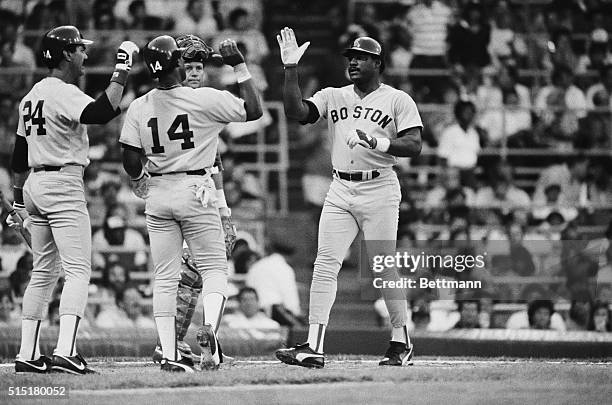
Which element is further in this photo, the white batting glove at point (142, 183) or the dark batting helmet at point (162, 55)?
the white batting glove at point (142, 183)

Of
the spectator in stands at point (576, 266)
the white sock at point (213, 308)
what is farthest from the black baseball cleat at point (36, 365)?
the spectator in stands at point (576, 266)

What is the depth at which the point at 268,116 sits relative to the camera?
52.7ft

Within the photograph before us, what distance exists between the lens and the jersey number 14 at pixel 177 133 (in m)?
7.89

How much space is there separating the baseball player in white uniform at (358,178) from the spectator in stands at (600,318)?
182 inches

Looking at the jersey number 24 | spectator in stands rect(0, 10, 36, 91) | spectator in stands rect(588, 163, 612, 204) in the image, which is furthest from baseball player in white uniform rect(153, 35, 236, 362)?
spectator in stands rect(588, 163, 612, 204)

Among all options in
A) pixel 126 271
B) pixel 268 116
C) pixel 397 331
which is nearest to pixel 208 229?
pixel 397 331

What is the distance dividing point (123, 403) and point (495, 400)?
7.03 feet

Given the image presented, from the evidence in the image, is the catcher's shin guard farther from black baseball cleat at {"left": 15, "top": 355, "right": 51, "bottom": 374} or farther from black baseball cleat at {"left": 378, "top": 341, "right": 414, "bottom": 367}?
black baseball cleat at {"left": 378, "top": 341, "right": 414, "bottom": 367}

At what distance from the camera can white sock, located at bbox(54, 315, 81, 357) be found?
7.94 meters

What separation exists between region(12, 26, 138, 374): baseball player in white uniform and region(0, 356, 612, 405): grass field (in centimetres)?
34

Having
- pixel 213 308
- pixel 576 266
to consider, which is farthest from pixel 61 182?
pixel 576 266

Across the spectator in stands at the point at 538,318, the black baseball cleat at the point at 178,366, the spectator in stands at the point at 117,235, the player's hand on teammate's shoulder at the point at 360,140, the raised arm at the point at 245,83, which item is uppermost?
the raised arm at the point at 245,83

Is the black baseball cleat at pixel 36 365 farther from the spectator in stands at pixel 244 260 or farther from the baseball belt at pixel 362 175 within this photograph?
the spectator in stands at pixel 244 260

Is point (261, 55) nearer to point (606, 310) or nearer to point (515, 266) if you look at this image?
point (515, 266)
